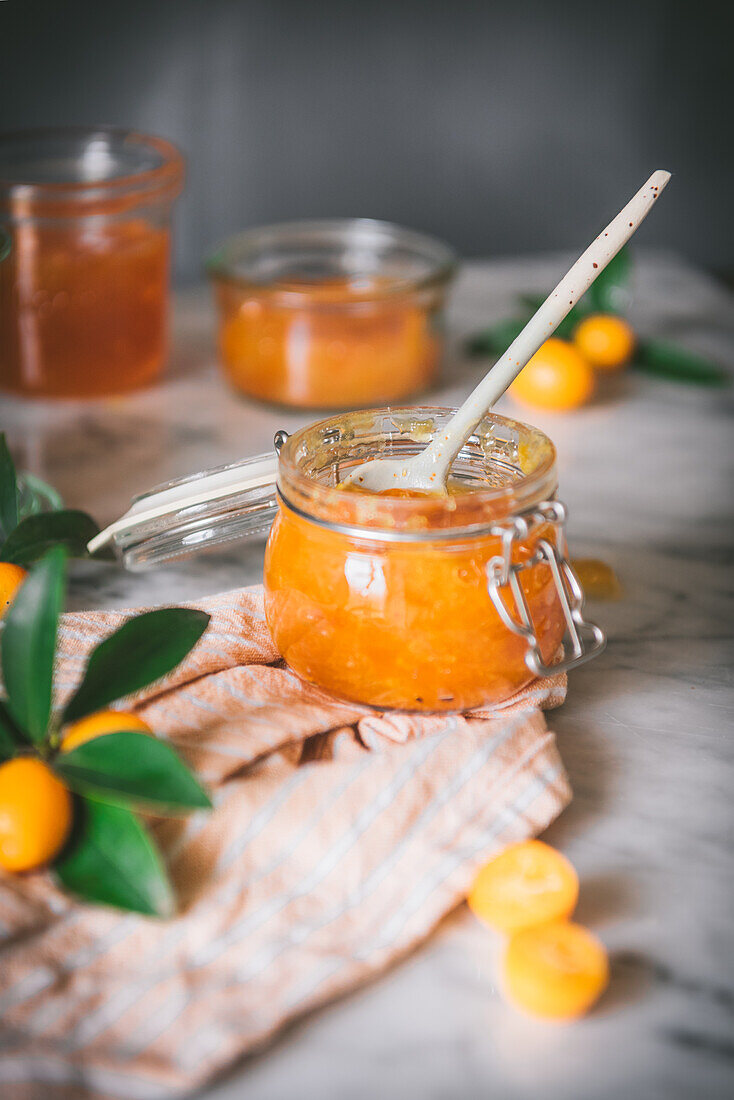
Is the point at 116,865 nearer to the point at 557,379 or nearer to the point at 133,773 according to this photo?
the point at 133,773

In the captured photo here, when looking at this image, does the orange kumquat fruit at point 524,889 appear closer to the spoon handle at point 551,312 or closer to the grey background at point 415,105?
the spoon handle at point 551,312

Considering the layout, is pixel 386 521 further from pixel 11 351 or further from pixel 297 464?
pixel 11 351

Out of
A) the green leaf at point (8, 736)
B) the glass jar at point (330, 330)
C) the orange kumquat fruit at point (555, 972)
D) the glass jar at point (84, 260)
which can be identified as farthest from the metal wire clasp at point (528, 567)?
the glass jar at point (84, 260)

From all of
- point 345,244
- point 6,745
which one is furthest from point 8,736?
point 345,244

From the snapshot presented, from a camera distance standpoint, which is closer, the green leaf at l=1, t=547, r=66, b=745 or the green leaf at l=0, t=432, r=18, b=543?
the green leaf at l=1, t=547, r=66, b=745

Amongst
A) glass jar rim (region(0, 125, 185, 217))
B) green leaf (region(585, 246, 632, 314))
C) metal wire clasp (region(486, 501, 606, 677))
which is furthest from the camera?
green leaf (region(585, 246, 632, 314))

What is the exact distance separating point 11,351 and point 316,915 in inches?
30.7

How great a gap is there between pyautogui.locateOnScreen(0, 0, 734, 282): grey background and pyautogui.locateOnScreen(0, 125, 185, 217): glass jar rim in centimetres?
28

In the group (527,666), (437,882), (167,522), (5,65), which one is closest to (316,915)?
(437,882)

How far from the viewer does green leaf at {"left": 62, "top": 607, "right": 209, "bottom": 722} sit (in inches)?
21.0

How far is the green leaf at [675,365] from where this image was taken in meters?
1.21

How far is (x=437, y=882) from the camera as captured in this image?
19.8 inches

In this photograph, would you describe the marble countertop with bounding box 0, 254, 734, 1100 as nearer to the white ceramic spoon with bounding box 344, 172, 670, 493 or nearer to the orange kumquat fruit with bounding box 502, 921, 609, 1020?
the orange kumquat fruit with bounding box 502, 921, 609, 1020

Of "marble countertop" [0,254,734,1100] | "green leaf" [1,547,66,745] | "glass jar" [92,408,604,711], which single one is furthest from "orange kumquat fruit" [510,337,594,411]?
"green leaf" [1,547,66,745]
